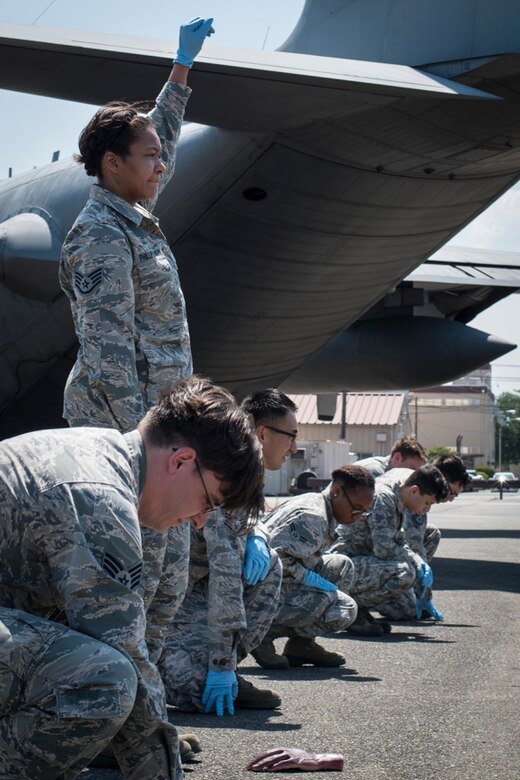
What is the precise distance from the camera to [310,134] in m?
8.33

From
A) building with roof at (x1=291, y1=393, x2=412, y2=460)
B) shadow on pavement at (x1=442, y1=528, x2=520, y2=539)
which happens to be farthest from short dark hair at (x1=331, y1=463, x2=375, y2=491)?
building with roof at (x1=291, y1=393, x2=412, y2=460)

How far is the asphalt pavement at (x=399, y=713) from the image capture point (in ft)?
11.7

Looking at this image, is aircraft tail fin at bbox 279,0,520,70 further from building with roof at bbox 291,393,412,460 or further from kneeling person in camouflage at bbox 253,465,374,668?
building with roof at bbox 291,393,412,460

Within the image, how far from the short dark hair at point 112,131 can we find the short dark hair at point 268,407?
1393 mm

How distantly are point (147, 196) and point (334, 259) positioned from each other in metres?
5.75

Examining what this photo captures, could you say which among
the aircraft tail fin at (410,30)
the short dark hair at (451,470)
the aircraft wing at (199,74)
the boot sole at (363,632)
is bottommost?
the boot sole at (363,632)

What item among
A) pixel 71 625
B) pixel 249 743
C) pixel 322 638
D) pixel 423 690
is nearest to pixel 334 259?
pixel 322 638

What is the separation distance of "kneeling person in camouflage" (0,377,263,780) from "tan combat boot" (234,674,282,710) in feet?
6.74

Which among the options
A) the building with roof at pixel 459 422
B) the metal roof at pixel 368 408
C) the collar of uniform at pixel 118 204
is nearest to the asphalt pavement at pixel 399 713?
the collar of uniform at pixel 118 204

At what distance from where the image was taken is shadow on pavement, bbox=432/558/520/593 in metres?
9.76

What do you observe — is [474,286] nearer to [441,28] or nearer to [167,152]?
[441,28]

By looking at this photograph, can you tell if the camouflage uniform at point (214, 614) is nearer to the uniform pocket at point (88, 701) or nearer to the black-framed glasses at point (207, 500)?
the black-framed glasses at point (207, 500)

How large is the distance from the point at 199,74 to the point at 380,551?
9.96ft

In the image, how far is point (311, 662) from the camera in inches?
227
